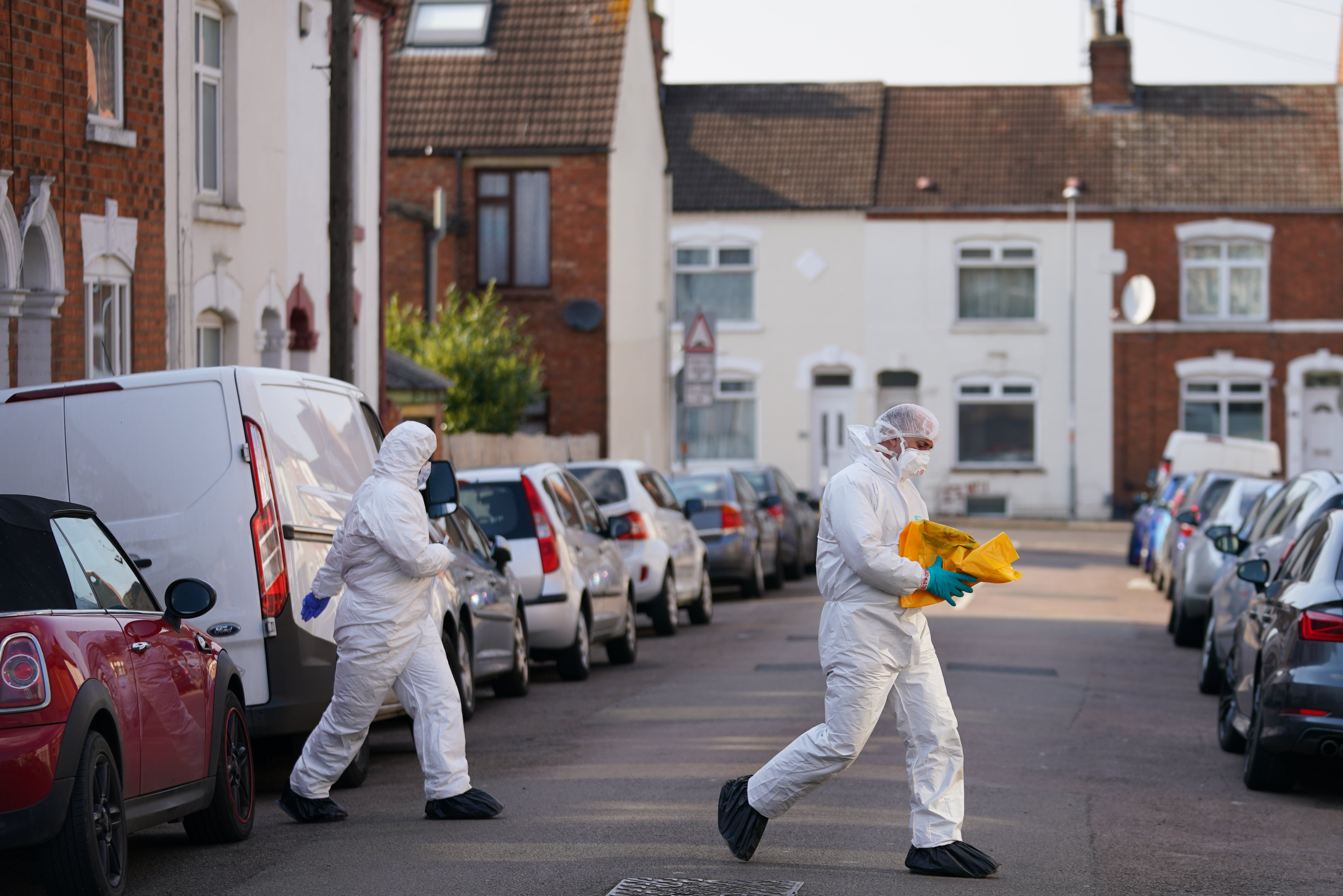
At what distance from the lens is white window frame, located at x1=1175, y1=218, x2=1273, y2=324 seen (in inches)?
1594

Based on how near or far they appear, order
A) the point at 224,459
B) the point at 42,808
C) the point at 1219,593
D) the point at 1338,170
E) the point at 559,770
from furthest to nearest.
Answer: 1. the point at 1338,170
2. the point at 1219,593
3. the point at 559,770
4. the point at 224,459
5. the point at 42,808

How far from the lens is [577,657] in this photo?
14109 mm

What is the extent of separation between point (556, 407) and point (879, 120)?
1431cm

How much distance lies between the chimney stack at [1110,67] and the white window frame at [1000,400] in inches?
267

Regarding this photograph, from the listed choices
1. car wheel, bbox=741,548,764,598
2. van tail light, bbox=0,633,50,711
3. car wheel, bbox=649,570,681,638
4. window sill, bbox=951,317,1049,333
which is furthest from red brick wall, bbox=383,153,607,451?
van tail light, bbox=0,633,50,711

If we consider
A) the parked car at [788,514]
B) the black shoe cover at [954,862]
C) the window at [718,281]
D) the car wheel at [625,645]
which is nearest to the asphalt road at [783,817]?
the black shoe cover at [954,862]

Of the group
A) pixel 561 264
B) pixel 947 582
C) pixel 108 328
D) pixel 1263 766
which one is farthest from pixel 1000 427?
pixel 947 582

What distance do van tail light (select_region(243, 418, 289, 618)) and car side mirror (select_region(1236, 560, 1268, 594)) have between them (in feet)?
16.9

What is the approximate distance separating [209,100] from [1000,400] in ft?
84.9

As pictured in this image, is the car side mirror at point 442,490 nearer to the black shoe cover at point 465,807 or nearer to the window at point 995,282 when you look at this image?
the black shoe cover at point 465,807

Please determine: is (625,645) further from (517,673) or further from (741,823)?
(741,823)

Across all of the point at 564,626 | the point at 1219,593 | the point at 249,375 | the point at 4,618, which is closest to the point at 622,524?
the point at 564,626

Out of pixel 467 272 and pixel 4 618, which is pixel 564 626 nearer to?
pixel 4 618

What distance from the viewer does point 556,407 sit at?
3203 cm
